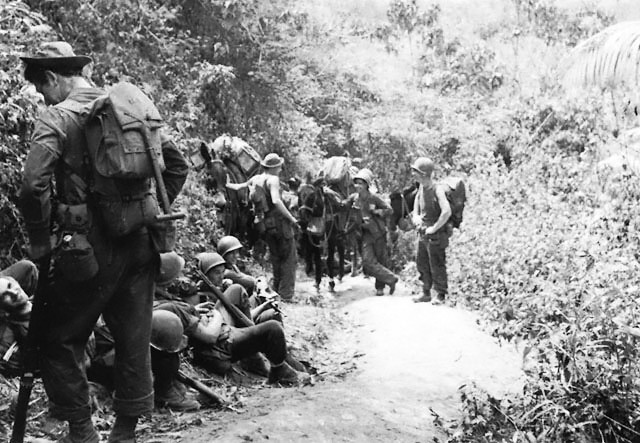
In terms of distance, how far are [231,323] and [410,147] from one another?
42.9 ft

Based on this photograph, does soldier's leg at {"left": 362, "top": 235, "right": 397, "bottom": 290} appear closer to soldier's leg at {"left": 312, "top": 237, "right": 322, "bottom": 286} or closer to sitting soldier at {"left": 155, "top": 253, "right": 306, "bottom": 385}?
soldier's leg at {"left": 312, "top": 237, "right": 322, "bottom": 286}

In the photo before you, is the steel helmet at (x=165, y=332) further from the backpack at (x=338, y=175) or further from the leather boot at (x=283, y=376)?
the backpack at (x=338, y=175)

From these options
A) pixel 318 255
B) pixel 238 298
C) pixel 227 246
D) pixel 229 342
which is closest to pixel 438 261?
pixel 318 255

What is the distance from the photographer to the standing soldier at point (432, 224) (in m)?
9.98

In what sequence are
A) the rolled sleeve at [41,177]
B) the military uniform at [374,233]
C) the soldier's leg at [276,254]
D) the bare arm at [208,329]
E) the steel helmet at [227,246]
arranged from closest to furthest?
the rolled sleeve at [41,177] < the bare arm at [208,329] < the steel helmet at [227,246] < the soldier's leg at [276,254] < the military uniform at [374,233]

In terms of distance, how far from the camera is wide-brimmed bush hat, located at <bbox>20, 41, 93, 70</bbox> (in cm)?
396

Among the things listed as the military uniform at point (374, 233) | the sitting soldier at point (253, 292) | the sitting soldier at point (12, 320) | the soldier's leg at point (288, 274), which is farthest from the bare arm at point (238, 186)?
the sitting soldier at point (12, 320)

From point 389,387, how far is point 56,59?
12.6 ft

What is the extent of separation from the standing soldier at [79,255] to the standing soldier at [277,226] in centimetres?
645

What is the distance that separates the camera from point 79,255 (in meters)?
3.84

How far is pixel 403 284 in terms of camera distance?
13.2 metres

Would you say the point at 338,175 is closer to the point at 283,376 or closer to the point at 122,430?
the point at 283,376

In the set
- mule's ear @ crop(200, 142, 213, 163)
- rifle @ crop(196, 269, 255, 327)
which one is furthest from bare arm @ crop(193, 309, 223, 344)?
mule's ear @ crop(200, 142, 213, 163)

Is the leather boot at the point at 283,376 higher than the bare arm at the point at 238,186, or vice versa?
the bare arm at the point at 238,186
